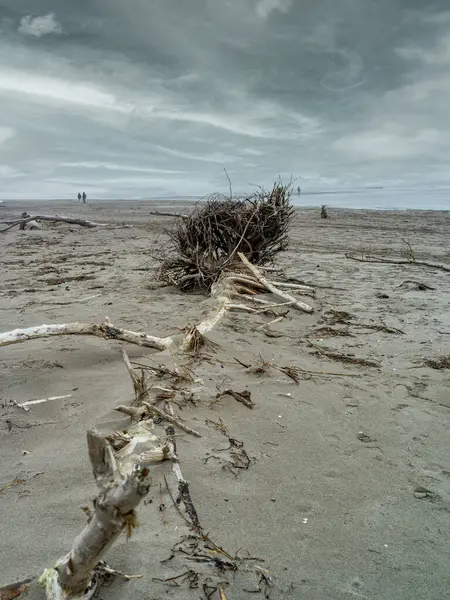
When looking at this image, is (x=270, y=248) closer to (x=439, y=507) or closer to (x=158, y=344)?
(x=158, y=344)

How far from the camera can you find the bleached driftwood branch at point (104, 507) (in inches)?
49.8

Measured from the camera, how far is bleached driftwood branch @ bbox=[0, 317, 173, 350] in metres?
3.73

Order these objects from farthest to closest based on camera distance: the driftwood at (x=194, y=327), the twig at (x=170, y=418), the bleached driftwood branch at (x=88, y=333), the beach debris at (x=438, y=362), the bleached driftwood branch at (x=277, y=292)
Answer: the bleached driftwood branch at (x=277, y=292)
the beach debris at (x=438, y=362)
the driftwood at (x=194, y=327)
the bleached driftwood branch at (x=88, y=333)
the twig at (x=170, y=418)

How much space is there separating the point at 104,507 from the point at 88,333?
9.35 feet

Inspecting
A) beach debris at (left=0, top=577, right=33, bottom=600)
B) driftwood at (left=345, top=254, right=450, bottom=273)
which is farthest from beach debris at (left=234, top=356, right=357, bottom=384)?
driftwood at (left=345, top=254, right=450, bottom=273)

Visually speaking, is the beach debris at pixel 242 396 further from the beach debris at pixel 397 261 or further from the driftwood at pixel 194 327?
the beach debris at pixel 397 261

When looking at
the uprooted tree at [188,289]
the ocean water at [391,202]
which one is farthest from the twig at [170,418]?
the ocean water at [391,202]

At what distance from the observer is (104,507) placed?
4.31 feet

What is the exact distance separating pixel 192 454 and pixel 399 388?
1898mm

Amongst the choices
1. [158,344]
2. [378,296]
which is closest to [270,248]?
[378,296]

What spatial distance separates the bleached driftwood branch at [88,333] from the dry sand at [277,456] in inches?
9.4

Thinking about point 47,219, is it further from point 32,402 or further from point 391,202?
point 391,202

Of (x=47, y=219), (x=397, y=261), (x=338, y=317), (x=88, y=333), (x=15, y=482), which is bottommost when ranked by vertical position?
(x=15, y=482)

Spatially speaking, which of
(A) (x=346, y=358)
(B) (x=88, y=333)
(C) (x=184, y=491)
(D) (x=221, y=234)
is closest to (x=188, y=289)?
(D) (x=221, y=234)
